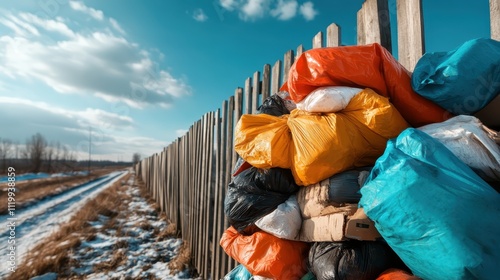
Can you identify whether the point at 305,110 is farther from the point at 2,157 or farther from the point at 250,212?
the point at 2,157

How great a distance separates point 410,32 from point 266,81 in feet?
4.49

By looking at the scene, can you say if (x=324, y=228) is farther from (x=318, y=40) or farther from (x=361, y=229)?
(x=318, y=40)

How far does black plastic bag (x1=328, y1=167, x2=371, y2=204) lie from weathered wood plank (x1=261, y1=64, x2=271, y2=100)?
60.1 inches

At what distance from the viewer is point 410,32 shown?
142 cm

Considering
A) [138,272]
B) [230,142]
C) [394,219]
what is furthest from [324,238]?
[138,272]

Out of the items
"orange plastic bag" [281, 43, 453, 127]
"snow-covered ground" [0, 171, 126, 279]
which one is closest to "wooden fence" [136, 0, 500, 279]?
"orange plastic bag" [281, 43, 453, 127]

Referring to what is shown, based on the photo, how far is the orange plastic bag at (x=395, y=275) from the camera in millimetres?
870

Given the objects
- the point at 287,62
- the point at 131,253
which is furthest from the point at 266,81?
the point at 131,253

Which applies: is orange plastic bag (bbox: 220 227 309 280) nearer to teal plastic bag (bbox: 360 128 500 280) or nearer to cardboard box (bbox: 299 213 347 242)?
cardboard box (bbox: 299 213 347 242)

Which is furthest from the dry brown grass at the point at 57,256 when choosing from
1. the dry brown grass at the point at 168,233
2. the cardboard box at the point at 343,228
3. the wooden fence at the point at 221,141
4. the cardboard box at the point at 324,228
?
the cardboard box at the point at 343,228

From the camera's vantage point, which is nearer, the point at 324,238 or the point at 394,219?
the point at 394,219

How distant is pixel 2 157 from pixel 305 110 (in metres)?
61.6

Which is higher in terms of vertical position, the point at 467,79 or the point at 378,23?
the point at 378,23

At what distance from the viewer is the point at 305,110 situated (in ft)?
4.34
